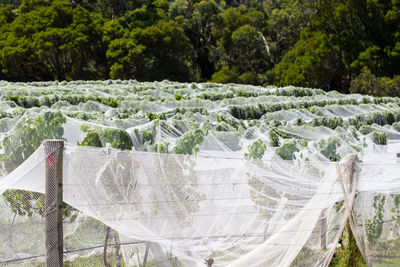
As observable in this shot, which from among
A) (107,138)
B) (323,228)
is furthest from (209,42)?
(323,228)

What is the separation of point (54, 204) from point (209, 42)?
33427 millimetres

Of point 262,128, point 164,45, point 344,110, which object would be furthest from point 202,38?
point 262,128

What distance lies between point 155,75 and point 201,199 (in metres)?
27.9

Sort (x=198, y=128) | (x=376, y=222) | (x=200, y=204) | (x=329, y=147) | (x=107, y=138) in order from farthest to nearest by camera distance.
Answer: (x=198, y=128), (x=329, y=147), (x=107, y=138), (x=376, y=222), (x=200, y=204)

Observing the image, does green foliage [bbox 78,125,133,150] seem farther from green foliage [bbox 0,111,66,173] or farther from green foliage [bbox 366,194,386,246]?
green foliage [bbox 366,194,386,246]

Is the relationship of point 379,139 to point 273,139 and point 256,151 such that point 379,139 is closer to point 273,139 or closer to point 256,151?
point 273,139

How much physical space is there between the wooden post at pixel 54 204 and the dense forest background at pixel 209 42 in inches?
889

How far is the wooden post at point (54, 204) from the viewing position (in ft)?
8.55

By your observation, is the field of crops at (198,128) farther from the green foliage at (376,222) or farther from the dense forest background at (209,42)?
the dense forest background at (209,42)

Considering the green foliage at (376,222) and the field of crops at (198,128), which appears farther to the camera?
the field of crops at (198,128)

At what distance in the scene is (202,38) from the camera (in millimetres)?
35562

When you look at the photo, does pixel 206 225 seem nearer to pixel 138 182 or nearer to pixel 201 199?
pixel 201 199

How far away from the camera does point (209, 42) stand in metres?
35.3

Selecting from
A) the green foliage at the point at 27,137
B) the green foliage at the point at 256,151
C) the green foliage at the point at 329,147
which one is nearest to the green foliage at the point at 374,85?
the green foliage at the point at 329,147
